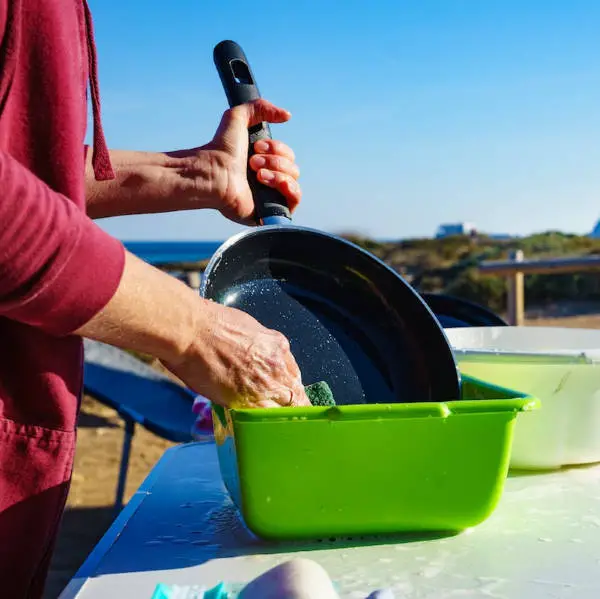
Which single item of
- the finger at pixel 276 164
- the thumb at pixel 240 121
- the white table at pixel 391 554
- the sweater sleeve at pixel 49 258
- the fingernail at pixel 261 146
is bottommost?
the white table at pixel 391 554

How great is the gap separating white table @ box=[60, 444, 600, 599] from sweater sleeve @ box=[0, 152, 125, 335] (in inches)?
9.8

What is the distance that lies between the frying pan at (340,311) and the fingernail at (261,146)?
19 centimetres

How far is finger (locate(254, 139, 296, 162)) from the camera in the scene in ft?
4.01

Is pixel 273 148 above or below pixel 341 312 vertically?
above

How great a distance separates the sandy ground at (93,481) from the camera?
2.59 meters

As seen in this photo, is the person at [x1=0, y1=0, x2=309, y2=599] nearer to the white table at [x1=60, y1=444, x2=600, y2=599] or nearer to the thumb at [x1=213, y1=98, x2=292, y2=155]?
the white table at [x1=60, y1=444, x2=600, y2=599]

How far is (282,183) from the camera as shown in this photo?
1.19 m

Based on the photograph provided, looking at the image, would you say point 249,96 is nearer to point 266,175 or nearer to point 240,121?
point 240,121

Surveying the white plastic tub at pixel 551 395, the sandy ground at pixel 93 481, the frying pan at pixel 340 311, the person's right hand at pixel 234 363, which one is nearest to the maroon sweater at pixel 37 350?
the person's right hand at pixel 234 363

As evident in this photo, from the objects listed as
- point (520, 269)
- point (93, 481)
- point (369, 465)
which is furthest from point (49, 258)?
point (520, 269)

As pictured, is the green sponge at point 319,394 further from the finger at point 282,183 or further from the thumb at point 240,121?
the thumb at point 240,121

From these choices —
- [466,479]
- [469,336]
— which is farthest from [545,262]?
[466,479]

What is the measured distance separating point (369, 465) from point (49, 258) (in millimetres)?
A: 354

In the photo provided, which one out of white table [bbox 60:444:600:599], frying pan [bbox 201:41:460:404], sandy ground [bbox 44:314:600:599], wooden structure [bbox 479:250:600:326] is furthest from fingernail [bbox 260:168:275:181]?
wooden structure [bbox 479:250:600:326]
